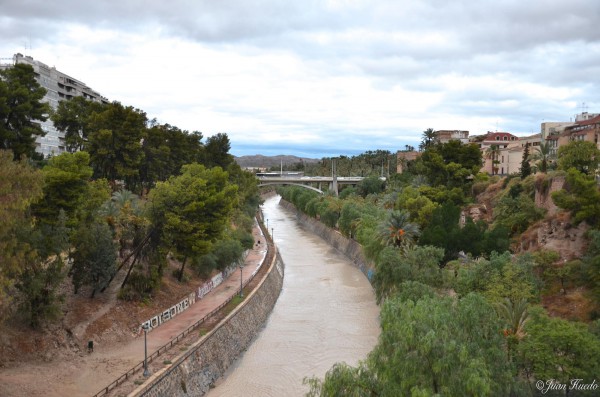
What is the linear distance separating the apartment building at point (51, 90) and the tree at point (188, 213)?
4031cm

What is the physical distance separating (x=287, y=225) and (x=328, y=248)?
1169 inches

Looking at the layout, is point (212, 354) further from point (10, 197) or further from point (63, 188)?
point (10, 197)

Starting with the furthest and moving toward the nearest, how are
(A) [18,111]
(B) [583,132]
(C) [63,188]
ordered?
1. (B) [583,132]
2. (A) [18,111]
3. (C) [63,188]

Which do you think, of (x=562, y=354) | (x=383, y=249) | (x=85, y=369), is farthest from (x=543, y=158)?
(x=85, y=369)

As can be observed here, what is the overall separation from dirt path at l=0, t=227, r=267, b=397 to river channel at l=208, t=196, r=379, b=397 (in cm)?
430

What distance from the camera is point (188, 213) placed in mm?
32969

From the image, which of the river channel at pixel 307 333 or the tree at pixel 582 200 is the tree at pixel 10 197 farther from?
the tree at pixel 582 200

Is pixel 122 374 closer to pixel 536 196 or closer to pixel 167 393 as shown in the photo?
pixel 167 393

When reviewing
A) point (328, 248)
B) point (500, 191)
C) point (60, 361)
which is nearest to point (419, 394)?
point (60, 361)

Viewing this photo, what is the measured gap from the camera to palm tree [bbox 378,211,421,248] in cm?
4203

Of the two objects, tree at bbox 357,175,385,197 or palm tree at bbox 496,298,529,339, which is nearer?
palm tree at bbox 496,298,529,339

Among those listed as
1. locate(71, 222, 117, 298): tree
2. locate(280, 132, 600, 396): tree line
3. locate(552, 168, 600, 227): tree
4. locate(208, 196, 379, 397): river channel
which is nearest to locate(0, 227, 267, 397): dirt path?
locate(71, 222, 117, 298): tree

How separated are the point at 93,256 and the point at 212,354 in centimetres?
901

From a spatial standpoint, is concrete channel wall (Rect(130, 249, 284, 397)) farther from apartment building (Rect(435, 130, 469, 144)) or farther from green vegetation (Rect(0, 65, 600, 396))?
apartment building (Rect(435, 130, 469, 144))
